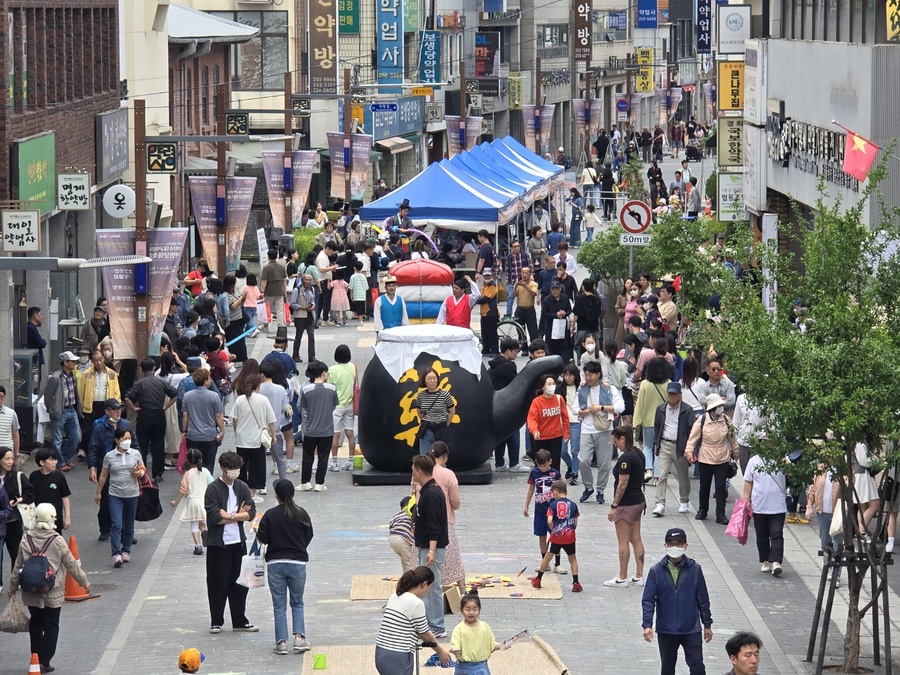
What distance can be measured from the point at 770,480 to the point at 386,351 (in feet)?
16.8

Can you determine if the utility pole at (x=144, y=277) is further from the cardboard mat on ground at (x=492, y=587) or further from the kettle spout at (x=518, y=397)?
the cardboard mat on ground at (x=492, y=587)

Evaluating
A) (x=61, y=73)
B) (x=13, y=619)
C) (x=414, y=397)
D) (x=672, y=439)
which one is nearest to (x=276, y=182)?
(x=61, y=73)

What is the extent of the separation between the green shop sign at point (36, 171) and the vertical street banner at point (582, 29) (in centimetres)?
6059

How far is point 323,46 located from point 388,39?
6464 millimetres

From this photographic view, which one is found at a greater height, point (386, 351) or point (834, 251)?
point (834, 251)

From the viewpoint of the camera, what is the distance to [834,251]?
13789mm

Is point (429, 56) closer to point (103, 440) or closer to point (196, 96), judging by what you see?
point (196, 96)

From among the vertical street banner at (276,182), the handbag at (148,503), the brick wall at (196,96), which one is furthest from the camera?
the brick wall at (196,96)

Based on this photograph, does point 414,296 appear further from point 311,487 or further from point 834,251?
point 834,251

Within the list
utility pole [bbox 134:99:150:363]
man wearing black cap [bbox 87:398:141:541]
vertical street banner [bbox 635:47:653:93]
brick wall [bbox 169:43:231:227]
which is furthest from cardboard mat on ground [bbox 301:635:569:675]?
vertical street banner [bbox 635:47:653:93]

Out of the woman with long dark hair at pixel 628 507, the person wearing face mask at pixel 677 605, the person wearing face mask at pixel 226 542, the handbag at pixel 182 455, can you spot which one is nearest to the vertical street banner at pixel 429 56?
the handbag at pixel 182 455

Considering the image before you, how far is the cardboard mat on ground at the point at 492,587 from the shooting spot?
619 inches

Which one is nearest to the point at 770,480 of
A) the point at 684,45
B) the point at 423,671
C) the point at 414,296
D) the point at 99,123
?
the point at 423,671

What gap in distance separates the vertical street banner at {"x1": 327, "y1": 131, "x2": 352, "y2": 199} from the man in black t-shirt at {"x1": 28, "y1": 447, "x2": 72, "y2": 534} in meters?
32.4
